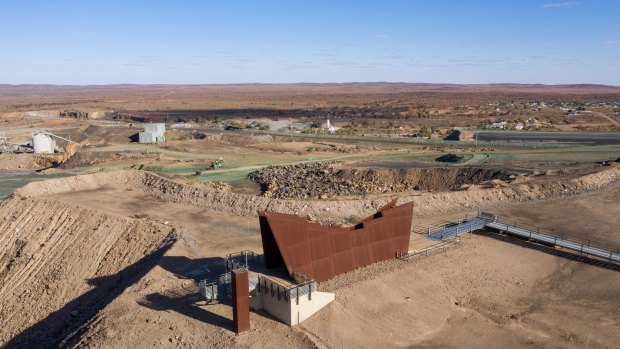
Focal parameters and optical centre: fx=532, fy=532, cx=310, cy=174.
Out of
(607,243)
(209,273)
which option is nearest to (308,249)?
(209,273)

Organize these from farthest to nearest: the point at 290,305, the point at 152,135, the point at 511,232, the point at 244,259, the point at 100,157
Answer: the point at 152,135, the point at 100,157, the point at 511,232, the point at 244,259, the point at 290,305

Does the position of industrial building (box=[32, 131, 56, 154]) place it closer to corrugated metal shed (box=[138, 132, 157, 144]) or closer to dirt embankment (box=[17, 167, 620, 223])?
corrugated metal shed (box=[138, 132, 157, 144])

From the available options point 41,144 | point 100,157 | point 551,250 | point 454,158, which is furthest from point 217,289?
point 41,144

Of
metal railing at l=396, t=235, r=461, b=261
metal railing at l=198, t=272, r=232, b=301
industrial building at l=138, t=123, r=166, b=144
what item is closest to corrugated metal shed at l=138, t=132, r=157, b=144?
industrial building at l=138, t=123, r=166, b=144

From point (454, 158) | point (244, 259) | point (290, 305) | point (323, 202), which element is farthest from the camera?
point (454, 158)

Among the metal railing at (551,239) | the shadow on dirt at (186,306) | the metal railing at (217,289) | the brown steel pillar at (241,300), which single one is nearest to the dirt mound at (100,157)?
the shadow on dirt at (186,306)

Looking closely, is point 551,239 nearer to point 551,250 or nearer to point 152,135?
point 551,250
